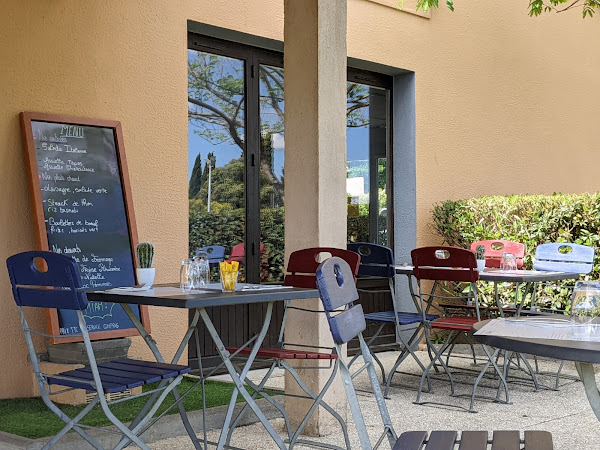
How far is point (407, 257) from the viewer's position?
814 cm

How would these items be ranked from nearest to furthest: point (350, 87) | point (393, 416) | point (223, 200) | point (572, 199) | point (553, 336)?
1. point (553, 336)
2. point (393, 416)
3. point (223, 200)
4. point (572, 199)
5. point (350, 87)

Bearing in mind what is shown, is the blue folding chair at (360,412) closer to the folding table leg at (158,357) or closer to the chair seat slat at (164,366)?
the chair seat slat at (164,366)

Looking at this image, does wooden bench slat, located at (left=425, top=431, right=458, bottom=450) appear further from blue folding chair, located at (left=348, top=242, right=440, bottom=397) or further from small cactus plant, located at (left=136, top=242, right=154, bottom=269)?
blue folding chair, located at (left=348, top=242, right=440, bottom=397)

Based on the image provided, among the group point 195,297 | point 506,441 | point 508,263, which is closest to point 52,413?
point 195,297

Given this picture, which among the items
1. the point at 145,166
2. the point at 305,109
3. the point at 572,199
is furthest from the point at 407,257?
the point at 305,109

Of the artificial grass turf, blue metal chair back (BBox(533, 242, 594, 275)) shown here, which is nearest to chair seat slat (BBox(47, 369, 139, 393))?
the artificial grass turf

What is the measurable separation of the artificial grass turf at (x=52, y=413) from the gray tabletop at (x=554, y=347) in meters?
2.71

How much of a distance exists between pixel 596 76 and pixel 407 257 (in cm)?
427

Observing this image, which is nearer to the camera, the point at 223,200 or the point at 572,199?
the point at 223,200

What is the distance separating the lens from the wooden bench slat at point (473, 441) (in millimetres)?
2248

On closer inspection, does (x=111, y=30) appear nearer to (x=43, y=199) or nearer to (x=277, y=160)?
(x=43, y=199)

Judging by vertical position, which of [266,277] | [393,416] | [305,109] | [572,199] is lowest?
[393,416]

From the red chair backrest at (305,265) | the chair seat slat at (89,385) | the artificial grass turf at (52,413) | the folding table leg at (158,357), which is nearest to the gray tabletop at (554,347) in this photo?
the chair seat slat at (89,385)

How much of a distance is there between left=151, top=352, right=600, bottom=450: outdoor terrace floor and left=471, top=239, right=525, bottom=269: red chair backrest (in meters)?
1.05
